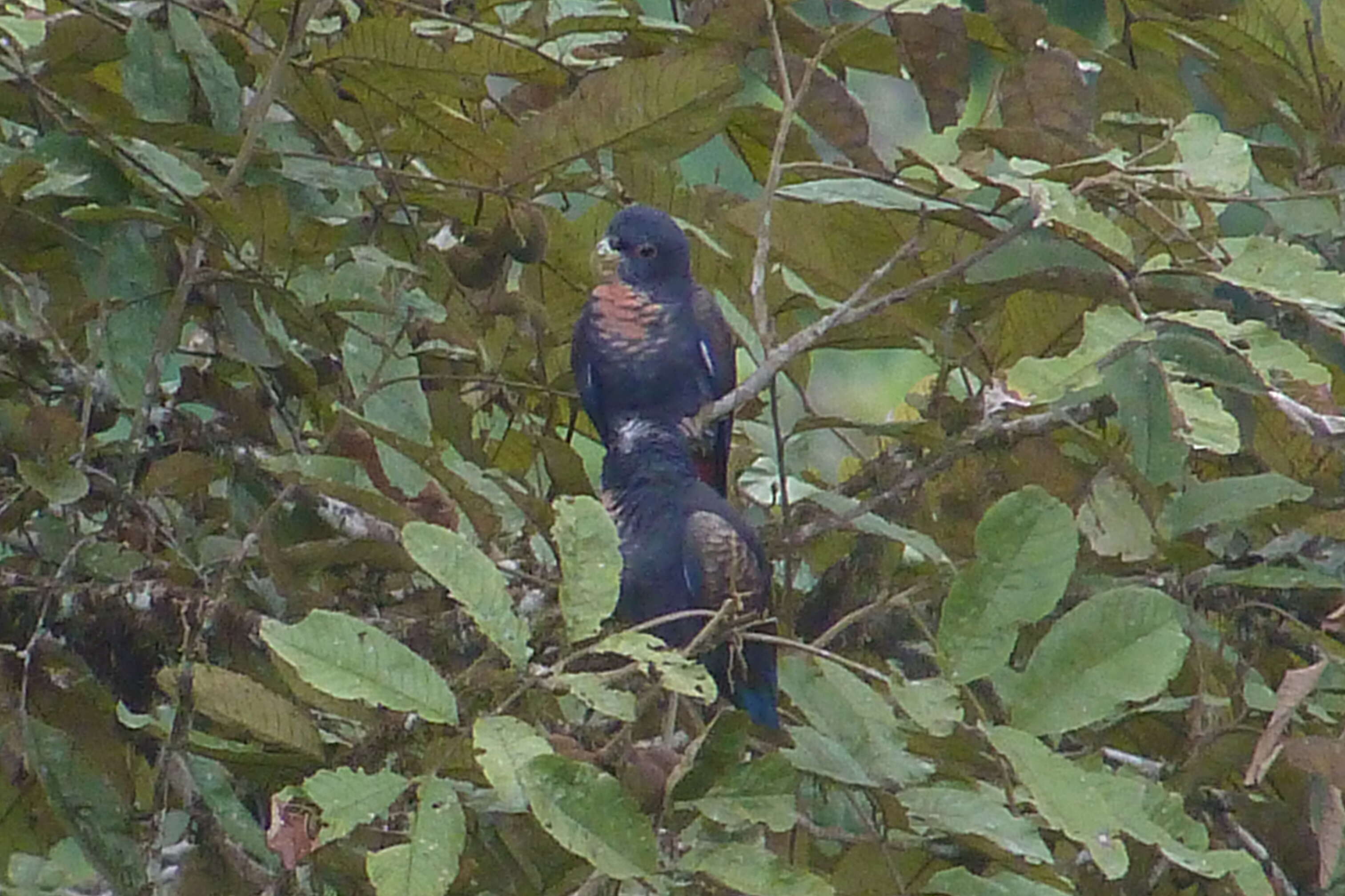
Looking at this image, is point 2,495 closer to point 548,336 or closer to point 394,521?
point 394,521

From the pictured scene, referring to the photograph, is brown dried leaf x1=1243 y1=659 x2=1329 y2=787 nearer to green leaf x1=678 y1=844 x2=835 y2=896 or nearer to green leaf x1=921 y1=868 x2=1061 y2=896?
green leaf x1=921 y1=868 x2=1061 y2=896

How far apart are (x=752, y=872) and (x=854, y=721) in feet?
0.71

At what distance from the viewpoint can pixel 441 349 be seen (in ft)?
4.96

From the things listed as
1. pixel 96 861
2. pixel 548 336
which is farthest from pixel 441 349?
pixel 96 861

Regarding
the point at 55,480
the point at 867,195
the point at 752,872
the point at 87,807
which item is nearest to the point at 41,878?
the point at 87,807

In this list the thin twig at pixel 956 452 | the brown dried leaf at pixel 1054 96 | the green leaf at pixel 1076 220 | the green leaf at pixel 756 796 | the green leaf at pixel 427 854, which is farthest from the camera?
the brown dried leaf at pixel 1054 96

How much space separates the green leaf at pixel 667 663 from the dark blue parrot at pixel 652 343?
534 mm

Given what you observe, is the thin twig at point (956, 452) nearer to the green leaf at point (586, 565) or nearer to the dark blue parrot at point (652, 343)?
the dark blue parrot at point (652, 343)

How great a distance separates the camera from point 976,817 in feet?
3.34

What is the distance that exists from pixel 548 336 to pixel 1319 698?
64cm

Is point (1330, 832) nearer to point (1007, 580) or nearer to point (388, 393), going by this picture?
point (1007, 580)

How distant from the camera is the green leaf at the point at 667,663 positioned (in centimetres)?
91

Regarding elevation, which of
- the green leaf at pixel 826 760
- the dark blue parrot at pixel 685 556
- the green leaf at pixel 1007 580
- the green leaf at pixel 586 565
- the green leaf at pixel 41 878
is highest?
the green leaf at pixel 586 565

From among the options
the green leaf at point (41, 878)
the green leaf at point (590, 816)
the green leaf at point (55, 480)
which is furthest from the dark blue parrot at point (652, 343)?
the green leaf at point (590, 816)
